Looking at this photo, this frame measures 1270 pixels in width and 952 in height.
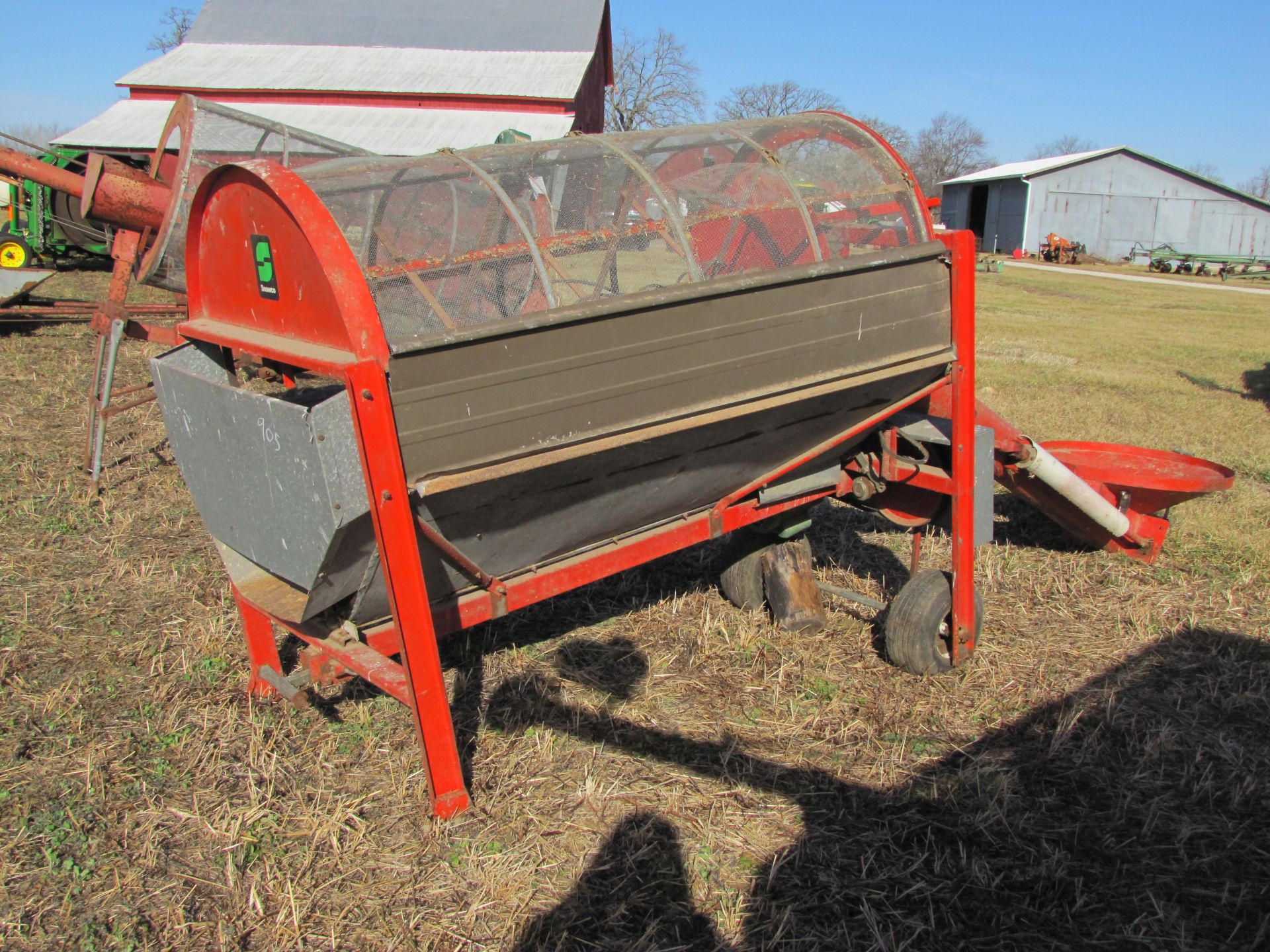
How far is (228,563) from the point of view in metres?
3.57

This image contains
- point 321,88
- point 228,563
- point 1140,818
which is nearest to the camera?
point 1140,818

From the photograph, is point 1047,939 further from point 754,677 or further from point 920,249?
point 920,249

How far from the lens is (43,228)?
1873cm

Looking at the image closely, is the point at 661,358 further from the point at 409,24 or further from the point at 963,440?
the point at 409,24

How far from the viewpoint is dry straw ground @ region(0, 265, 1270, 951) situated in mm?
2844

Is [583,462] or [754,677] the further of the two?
[754,677]

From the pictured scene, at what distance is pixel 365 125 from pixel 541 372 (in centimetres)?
2094

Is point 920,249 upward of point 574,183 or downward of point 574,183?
downward

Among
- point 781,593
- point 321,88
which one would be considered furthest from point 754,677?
point 321,88

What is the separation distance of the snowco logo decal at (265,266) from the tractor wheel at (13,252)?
17.4 meters

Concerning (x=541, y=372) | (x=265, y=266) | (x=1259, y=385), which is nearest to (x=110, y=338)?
(x=265, y=266)

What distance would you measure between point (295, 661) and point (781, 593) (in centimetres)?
241

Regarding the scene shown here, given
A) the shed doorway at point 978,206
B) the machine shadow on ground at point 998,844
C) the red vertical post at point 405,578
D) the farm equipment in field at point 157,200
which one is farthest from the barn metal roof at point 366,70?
the shed doorway at point 978,206

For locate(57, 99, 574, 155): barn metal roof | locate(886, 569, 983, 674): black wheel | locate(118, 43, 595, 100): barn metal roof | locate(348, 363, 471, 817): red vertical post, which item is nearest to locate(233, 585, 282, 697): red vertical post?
locate(348, 363, 471, 817): red vertical post
